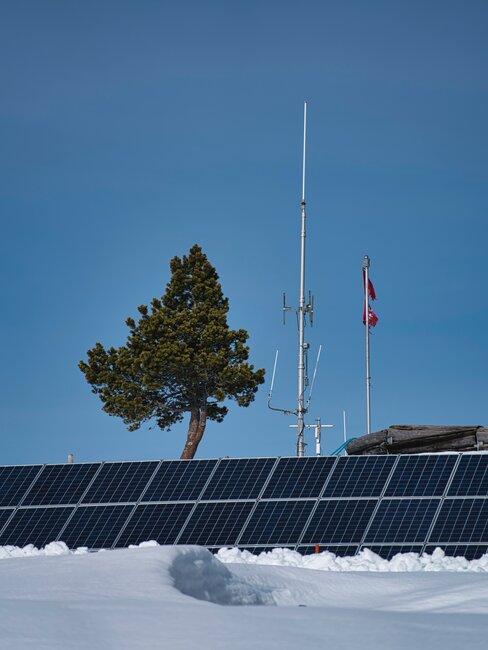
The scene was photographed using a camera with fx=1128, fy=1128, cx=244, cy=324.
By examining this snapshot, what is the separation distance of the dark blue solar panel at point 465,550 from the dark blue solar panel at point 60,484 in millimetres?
7001

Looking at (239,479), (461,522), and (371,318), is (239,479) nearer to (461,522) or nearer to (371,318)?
(461,522)

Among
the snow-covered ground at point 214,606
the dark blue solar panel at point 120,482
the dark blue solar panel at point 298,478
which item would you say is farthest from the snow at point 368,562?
the dark blue solar panel at point 120,482

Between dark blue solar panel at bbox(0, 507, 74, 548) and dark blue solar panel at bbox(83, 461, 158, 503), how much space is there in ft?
2.09

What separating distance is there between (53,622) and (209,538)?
497 inches

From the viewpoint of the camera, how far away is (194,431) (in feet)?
150

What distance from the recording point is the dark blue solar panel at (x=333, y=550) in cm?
1817

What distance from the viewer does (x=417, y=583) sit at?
39.2 feet

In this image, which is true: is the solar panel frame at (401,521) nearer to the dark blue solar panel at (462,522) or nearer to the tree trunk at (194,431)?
the dark blue solar panel at (462,522)

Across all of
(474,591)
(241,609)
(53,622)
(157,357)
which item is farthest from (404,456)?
(157,357)

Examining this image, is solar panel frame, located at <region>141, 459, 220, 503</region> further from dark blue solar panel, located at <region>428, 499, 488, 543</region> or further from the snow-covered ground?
the snow-covered ground

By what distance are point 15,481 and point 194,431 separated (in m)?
23.6

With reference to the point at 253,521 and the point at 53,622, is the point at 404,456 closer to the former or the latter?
the point at 253,521

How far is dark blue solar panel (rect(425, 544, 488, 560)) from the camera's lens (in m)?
17.6

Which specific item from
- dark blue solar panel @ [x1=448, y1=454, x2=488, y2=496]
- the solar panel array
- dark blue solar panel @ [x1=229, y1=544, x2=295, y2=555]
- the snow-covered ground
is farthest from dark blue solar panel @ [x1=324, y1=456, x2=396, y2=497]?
the snow-covered ground
